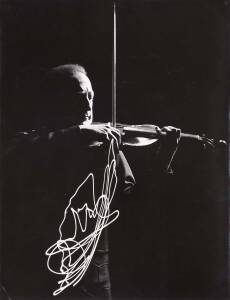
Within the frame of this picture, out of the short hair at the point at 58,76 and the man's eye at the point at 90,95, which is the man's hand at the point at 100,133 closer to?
the man's eye at the point at 90,95

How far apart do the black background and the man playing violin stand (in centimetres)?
11

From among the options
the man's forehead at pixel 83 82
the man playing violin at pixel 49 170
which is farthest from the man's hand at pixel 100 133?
the man's forehead at pixel 83 82

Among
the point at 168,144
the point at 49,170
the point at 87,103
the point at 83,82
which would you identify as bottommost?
the point at 49,170

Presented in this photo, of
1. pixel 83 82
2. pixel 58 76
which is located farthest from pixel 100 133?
pixel 58 76

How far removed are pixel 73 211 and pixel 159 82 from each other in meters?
1.05

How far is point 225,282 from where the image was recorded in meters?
2.87

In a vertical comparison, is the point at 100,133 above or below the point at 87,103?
below

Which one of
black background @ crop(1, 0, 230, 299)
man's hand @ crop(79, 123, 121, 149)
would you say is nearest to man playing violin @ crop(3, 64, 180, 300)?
man's hand @ crop(79, 123, 121, 149)

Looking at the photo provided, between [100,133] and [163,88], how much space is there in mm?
542

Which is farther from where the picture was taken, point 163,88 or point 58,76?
point 163,88

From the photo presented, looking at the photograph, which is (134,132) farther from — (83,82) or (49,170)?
(49,170)

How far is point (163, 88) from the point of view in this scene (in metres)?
2.77

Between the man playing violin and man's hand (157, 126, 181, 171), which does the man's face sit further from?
man's hand (157, 126, 181, 171)

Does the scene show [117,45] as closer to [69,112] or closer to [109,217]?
[69,112]
